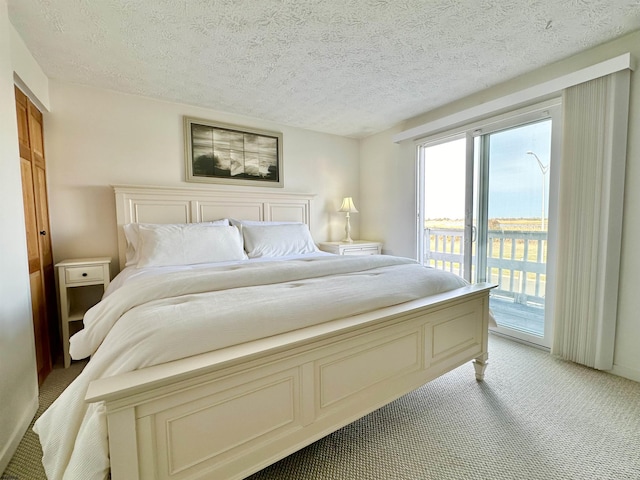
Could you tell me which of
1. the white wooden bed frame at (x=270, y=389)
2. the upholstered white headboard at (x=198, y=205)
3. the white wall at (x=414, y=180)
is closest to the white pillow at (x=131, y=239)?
the upholstered white headboard at (x=198, y=205)

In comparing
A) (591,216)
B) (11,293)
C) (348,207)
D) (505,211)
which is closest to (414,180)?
(348,207)

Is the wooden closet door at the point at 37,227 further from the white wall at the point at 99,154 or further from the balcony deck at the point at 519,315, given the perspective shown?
the balcony deck at the point at 519,315

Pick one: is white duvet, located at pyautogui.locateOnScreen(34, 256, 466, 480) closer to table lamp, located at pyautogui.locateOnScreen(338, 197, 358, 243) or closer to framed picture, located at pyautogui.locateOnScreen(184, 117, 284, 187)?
framed picture, located at pyautogui.locateOnScreen(184, 117, 284, 187)

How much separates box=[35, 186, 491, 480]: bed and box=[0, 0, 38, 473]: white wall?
53cm

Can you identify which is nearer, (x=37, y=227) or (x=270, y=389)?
(x=270, y=389)

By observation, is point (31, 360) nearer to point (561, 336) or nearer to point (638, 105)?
point (561, 336)

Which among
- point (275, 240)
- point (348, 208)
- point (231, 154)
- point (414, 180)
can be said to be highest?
point (231, 154)

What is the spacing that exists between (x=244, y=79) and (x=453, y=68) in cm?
169

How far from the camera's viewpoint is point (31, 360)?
5.39 ft

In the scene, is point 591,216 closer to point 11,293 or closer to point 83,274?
point 11,293

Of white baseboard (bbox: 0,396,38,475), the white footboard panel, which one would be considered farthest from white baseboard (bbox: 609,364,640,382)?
white baseboard (bbox: 0,396,38,475)

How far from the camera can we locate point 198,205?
2.94 metres

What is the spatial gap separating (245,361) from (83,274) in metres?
2.05

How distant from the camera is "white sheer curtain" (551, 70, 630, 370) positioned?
1.93 m
